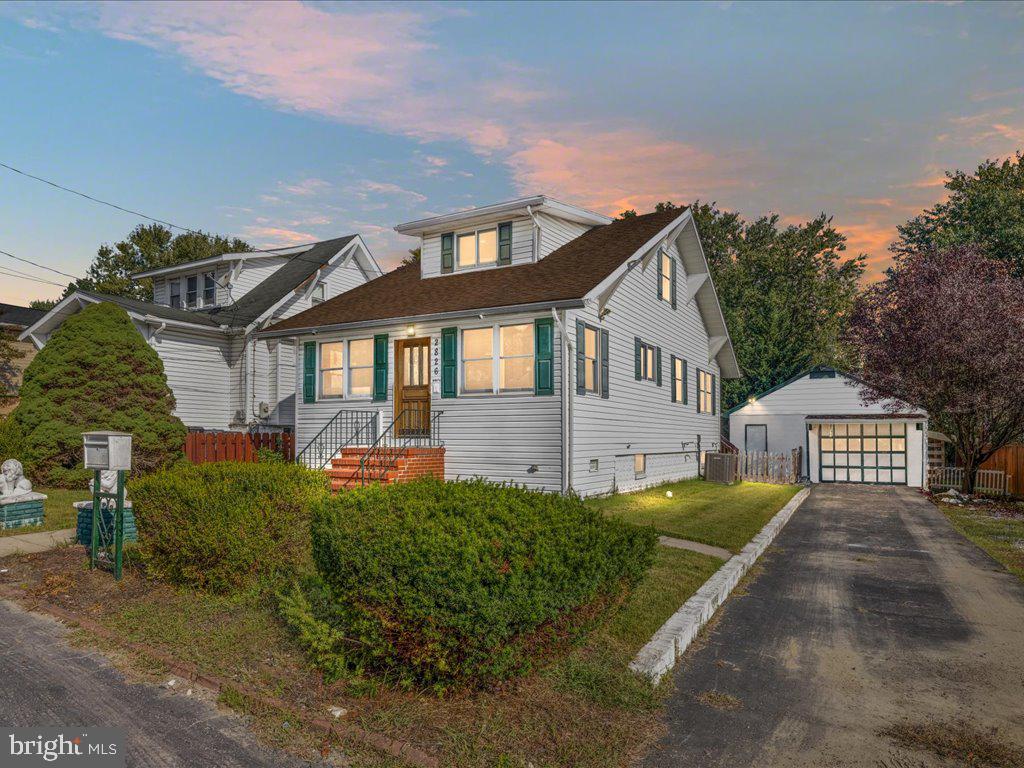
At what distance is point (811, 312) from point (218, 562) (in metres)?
37.4

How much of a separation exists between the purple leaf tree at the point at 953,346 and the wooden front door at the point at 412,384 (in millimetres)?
15295

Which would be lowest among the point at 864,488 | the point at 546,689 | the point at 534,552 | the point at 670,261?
the point at 864,488

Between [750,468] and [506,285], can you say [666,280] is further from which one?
[750,468]

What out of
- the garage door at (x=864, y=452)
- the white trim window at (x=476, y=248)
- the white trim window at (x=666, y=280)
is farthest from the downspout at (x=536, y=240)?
the garage door at (x=864, y=452)

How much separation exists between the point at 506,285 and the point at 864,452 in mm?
17214


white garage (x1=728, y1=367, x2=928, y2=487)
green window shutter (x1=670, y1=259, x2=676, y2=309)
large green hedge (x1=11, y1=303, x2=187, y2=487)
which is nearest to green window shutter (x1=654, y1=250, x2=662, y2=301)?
green window shutter (x1=670, y1=259, x2=676, y2=309)

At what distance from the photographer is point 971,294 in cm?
1955

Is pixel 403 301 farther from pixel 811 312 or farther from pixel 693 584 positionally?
pixel 811 312

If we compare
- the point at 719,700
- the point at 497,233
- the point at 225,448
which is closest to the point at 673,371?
the point at 497,233

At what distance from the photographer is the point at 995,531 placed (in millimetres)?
13680

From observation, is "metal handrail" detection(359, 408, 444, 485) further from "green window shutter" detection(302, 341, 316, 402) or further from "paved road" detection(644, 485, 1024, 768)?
"paved road" detection(644, 485, 1024, 768)

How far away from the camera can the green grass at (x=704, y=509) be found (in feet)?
37.7

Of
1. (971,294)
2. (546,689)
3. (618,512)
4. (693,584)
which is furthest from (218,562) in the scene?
(971,294)
